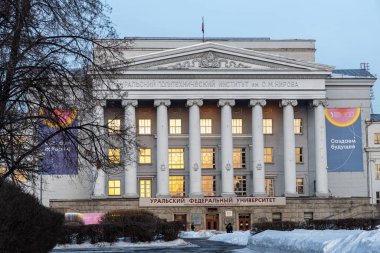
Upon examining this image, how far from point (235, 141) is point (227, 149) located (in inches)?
170

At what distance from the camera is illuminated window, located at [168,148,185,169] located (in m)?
83.1

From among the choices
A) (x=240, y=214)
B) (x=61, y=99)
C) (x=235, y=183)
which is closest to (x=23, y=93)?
(x=61, y=99)

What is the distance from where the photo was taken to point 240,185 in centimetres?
8344

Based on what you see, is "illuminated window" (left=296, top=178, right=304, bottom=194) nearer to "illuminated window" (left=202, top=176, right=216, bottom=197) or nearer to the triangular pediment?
"illuminated window" (left=202, top=176, right=216, bottom=197)

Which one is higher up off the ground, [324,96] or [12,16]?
[324,96]

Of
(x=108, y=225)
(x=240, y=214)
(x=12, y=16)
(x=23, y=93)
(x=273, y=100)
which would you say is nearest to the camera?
(x=12, y=16)

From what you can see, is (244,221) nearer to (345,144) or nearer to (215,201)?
(215,201)

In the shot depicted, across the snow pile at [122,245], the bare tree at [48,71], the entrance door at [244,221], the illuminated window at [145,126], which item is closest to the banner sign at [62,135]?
the bare tree at [48,71]

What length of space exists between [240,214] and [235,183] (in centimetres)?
640

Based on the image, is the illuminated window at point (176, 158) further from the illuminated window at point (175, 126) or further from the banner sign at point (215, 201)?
the banner sign at point (215, 201)

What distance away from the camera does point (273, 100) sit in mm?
82750

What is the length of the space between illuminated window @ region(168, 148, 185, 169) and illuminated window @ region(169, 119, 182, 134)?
2.24 metres

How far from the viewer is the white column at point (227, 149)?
79.2 metres

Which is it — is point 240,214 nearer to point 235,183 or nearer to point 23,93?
point 235,183
